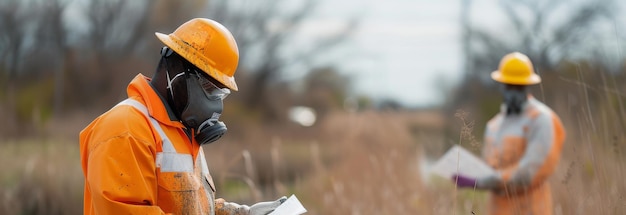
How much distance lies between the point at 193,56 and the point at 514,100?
3.43m

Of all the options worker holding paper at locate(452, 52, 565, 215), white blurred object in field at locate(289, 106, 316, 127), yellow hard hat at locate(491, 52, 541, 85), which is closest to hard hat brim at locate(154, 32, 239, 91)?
worker holding paper at locate(452, 52, 565, 215)

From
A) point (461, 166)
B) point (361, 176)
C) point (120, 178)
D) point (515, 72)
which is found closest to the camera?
point (120, 178)

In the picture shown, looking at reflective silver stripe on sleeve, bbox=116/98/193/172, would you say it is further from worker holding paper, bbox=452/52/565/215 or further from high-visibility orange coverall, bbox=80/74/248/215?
worker holding paper, bbox=452/52/565/215

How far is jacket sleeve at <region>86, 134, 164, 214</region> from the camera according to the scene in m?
3.23

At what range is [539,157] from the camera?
5.99m

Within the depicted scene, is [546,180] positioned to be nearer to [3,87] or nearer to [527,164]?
[527,164]

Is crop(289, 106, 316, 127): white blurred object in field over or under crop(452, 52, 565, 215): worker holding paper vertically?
under

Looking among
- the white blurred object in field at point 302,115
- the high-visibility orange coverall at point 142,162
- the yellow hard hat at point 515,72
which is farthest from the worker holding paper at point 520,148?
the white blurred object in field at point 302,115

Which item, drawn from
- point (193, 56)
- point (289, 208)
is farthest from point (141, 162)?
point (289, 208)

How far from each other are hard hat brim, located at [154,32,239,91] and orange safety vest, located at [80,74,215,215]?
→ 0.60 feet

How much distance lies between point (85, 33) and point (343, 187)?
1672 cm

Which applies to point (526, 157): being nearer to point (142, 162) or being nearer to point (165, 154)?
point (165, 154)

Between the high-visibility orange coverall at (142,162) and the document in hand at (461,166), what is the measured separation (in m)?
2.50

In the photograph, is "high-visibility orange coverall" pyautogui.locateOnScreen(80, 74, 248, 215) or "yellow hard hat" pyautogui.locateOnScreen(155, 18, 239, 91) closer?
"high-visibility orange coverall" pyautogui.locateOnScreen(80, 74, 248, 215)
